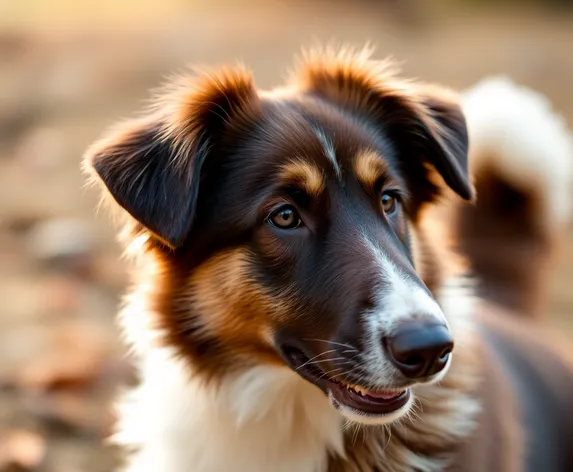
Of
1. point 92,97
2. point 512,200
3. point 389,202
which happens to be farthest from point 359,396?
point 92,97

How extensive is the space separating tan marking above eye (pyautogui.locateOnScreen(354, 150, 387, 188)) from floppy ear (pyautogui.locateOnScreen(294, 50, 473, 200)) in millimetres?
330

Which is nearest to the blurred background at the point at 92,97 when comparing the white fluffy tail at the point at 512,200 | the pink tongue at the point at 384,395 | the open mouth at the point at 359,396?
Answer: the white fluffy tail at the point at 512,200

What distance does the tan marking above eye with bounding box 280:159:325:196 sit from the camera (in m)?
3.37

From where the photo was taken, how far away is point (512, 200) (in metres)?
5.04

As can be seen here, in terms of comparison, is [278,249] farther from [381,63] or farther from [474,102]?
[474,102]

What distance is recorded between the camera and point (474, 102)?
5121mm

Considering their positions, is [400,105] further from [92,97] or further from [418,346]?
[92,97]

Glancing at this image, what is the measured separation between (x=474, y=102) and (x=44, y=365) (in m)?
2.97

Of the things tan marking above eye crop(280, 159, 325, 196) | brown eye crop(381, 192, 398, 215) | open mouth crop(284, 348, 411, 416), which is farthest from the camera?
brown eye crop(381, 192, 398, 215)

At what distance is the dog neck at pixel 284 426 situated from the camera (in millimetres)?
3568

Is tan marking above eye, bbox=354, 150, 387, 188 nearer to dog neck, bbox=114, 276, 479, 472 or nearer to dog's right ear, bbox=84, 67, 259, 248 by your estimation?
dog's right ear, bbox=84, 67, 259, 248

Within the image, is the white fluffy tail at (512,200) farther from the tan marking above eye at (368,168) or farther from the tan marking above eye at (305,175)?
the tan marking above eye at (305,175)

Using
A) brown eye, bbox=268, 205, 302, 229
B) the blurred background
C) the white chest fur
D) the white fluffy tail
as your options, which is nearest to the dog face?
brown eye, bbox=268, 205, 302, 229

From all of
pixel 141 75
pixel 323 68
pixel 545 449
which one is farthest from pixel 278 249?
pixel 141 75
